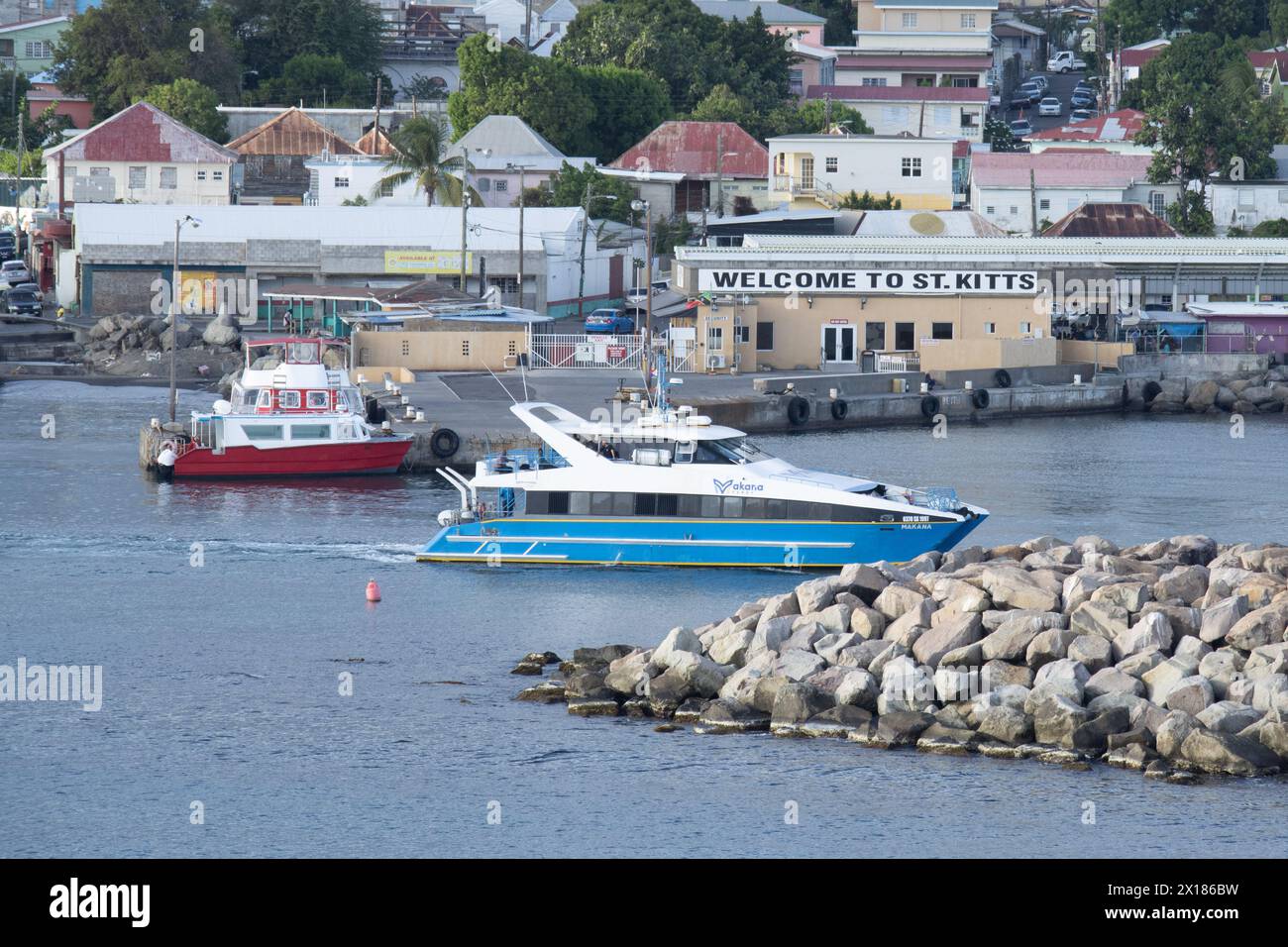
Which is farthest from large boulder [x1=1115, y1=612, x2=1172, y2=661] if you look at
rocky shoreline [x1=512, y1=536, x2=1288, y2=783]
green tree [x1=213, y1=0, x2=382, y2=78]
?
green tree [x1=213, y1=0, x2=382, y2=78]

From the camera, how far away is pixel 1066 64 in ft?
406

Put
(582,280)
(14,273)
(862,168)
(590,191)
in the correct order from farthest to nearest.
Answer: (862,168)
(590,191)
(14,273)
(582,280)

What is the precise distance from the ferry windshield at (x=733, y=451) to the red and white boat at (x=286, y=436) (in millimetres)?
11056

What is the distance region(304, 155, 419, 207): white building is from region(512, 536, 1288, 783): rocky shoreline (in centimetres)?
4717

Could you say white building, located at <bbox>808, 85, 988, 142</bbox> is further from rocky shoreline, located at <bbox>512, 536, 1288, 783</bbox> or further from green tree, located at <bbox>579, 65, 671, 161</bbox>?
rocky shoreline, located at <bbox>512, 536, 1288, 783</bbox>

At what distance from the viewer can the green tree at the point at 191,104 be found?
3460 inches

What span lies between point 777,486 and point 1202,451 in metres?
18.2

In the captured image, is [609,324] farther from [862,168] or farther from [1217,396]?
[862,168]

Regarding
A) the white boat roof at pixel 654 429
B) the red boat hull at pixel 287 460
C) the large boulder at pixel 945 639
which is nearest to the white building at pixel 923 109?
the red boat hull at pixel 287 460

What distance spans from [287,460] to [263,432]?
74 cm

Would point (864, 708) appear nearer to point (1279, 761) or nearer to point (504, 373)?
point (1279, 761)

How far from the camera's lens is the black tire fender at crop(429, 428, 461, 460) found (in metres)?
44.4

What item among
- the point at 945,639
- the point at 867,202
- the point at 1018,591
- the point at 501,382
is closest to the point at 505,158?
the point at 867,202

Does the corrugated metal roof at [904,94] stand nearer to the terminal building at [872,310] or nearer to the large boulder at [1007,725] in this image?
the terminal building at [872,310]
